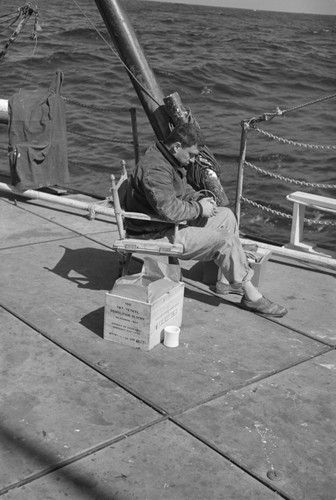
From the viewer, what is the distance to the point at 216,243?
4848 millimetres

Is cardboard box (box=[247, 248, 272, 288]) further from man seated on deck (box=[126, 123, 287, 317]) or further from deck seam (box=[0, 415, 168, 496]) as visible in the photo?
deck seam (box=[0, 415, 168, 496])

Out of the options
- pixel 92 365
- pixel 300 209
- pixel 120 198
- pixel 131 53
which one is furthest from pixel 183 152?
pixel 300 209

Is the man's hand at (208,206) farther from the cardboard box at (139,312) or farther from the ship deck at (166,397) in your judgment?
the ship deck at (166,397)

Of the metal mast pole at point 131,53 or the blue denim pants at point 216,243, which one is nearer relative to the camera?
the blue denim pants at point 216,243

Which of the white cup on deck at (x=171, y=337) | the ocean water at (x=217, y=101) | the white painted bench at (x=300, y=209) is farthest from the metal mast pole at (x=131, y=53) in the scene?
the white cup on deck at (x=171, y=337)

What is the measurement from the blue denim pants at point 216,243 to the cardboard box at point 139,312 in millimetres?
411

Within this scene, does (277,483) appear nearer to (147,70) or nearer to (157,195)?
(157,195)

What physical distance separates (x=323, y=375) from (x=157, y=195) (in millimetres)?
1439

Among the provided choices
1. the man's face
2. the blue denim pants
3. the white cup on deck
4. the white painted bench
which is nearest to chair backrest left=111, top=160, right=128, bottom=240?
the blue denim pants

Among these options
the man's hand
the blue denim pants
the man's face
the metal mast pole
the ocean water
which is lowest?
the ocean water

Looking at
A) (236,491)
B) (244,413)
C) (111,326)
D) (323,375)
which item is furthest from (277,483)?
(111,326)

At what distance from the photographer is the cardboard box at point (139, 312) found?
14.0 feet

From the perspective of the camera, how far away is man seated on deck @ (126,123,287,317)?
4.65 metres

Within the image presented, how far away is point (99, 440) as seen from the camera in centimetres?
344
